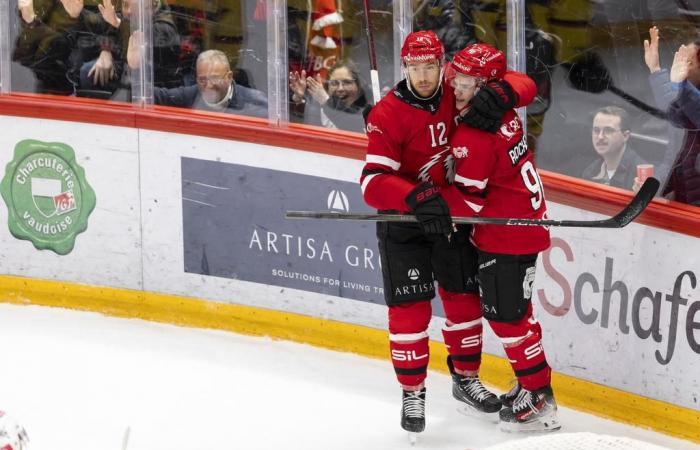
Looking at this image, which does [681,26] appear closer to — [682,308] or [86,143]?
[682,308]

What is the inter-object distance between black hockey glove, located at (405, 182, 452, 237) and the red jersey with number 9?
0.43 feet

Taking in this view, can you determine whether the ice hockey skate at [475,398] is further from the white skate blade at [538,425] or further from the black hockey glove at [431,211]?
the black hockey glove at [431,211]

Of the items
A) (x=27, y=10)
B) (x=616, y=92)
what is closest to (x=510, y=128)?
(x=616, y=92)

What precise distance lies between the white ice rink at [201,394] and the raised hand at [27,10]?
1.35m

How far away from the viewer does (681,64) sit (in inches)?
174

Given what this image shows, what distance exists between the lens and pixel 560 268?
488 centimetres

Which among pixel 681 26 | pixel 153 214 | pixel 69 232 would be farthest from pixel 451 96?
pixel 69 232

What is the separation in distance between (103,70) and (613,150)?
8.15ft

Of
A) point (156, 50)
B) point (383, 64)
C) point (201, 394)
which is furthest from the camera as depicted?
point (156, 50)

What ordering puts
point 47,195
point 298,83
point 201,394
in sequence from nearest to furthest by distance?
point 201,394 → point 298,83 → point 47,195

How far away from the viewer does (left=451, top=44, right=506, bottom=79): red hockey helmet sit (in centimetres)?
432

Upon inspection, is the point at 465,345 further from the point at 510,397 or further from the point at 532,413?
the point at 532,413

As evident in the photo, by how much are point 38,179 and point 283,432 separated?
2.11 meters

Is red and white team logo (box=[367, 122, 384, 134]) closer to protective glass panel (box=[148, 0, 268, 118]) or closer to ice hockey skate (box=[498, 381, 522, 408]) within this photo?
ice hockey skate (box=[498, 381, 522, 408])
